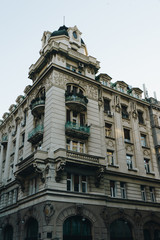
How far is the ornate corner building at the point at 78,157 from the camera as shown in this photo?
83.0 ft

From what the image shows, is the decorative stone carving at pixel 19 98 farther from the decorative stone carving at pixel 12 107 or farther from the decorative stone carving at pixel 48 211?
the decorative stone carving at pixel 48 211

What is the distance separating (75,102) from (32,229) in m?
15.3

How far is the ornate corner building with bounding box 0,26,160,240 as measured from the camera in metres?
25.3

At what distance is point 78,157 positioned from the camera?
26.6 metres

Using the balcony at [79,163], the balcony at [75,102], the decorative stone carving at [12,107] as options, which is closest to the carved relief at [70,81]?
the balcony at [75,102]

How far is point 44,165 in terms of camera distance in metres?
26.1

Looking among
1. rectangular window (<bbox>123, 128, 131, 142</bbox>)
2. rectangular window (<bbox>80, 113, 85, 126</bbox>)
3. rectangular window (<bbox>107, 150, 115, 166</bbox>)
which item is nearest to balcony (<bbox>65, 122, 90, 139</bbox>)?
rectangular window (<bbox>80, 113, 85, 126</bbox>)

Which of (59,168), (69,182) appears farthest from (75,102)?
(69,182)

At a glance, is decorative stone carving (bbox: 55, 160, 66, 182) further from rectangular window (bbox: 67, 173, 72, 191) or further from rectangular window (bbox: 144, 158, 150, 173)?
rectangular window (bbox: 144, 158, 150, 173)

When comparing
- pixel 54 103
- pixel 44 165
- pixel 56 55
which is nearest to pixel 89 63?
pixel 56 55

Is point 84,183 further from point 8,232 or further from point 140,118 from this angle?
point 140,118

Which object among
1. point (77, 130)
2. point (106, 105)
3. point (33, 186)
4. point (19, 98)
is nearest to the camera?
point (33, 186)

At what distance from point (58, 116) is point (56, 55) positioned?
9.56 m

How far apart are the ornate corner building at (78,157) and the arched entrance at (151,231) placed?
12cm
